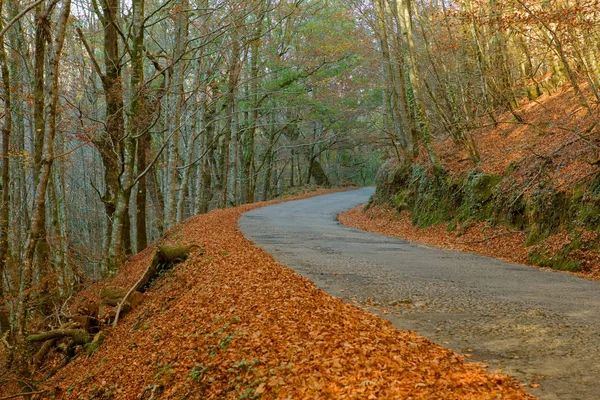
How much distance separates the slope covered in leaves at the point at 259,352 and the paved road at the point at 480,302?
36 cm

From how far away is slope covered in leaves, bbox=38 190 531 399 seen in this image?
361 cm

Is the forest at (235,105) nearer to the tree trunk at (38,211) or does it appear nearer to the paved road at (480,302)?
the tree trunk at (38,211)

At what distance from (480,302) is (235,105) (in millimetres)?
20809

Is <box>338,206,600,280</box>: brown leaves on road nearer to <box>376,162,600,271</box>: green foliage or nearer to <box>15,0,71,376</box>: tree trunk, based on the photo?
<box>376,162,600,271</box>: green foliage

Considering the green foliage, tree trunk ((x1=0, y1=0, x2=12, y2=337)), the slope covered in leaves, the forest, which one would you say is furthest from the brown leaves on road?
tree trunk ((x1=0, y1=0, x2=12, y2=337))

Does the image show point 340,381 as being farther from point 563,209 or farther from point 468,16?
point 468,16

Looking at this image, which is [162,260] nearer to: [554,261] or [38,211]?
[38,211]

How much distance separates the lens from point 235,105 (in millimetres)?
24906

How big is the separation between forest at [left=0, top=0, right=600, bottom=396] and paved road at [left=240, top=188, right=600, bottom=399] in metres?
2.62

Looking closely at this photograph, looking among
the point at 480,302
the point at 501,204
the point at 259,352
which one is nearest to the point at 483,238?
the point at 501,204

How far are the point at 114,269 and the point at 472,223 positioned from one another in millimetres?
9699

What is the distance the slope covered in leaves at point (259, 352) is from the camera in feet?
11.9

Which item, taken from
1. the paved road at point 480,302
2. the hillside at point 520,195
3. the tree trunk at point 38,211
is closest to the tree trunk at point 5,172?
the tree trunk at point 38,211

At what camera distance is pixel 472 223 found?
12469 mm
